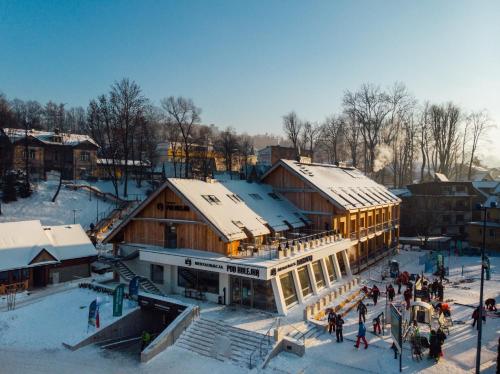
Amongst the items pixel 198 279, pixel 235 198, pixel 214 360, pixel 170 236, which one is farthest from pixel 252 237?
pixel 214 360

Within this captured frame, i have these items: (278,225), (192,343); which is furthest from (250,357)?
(278,225)

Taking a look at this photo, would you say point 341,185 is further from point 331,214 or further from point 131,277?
point 131,277

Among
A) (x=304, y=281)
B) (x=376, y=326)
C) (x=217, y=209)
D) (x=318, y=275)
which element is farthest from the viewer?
(x=318, y=275)

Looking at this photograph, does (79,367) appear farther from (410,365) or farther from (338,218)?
(338,218)

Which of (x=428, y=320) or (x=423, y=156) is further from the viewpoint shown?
(x=423, y=156)

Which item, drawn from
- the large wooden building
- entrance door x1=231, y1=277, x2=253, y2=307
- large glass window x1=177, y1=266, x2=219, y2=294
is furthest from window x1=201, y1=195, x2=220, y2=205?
entrance door x1=231, y1=277, x2=253, y2=307

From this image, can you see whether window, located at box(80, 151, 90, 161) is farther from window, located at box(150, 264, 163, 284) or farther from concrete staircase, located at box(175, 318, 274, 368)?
concrete staircase, located at box(175, 318, 274, 368)
